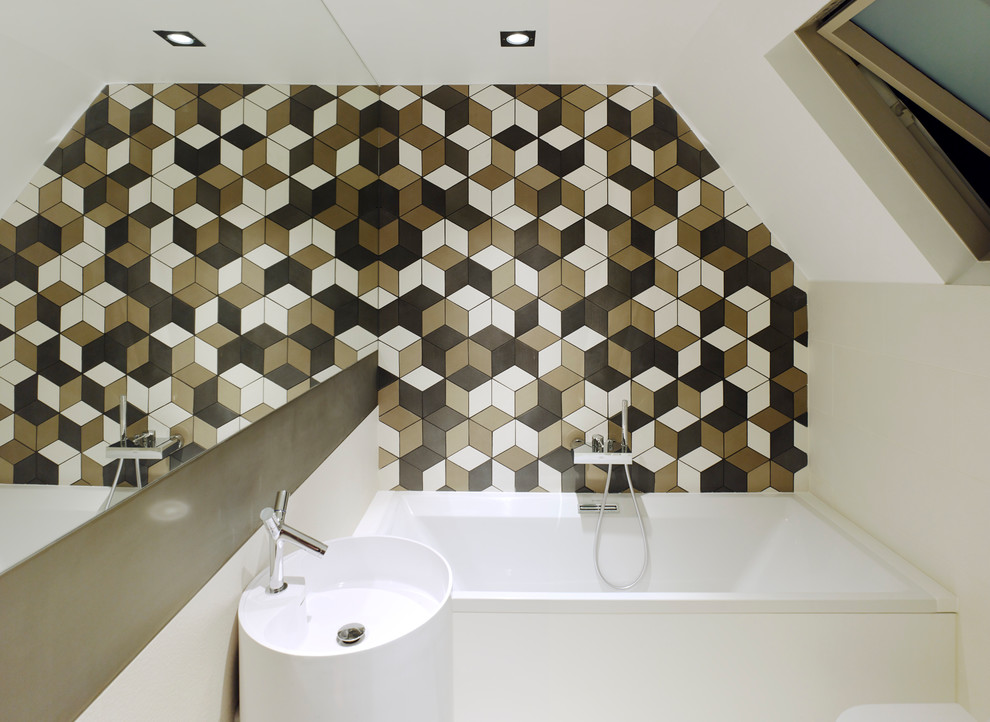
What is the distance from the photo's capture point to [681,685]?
5.96 feet

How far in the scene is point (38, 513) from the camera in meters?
0.69

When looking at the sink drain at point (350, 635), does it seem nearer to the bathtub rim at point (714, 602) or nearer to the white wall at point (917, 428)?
the bathtub rim at point (714, 602)

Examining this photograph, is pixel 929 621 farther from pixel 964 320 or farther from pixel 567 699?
pixel 567 699

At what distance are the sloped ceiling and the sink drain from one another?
96 centimetres

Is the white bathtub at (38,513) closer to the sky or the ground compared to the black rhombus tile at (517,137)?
closer to the ground

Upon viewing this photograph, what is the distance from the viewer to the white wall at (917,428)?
175 cm

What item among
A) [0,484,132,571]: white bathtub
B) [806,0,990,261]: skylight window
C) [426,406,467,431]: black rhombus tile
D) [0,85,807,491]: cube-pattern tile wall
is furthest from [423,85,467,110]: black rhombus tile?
[0,484,132,571]: white bathtub

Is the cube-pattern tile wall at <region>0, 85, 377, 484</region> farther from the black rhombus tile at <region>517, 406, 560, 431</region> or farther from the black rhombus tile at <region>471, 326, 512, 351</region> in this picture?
the black rhombus tile at <region>517, 406, 560, 431</region>

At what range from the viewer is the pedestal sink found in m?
1.02

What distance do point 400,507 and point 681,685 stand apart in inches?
49.4

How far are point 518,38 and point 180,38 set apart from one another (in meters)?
1.40

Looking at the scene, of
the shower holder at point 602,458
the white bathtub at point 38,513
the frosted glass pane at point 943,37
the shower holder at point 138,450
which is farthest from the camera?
the shower holder at point 602,458

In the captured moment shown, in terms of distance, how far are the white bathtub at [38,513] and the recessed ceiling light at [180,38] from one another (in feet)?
2.22

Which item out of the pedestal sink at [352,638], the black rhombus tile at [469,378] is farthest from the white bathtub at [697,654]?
the black rhombus tile at [469,378]
